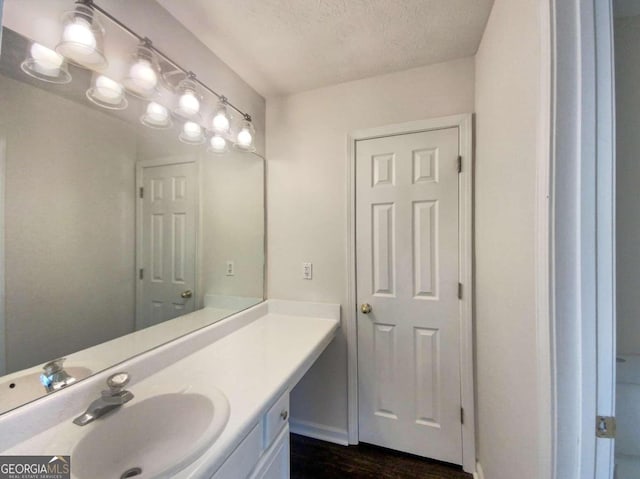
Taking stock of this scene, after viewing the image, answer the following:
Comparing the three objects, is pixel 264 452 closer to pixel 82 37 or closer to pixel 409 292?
pixel 409 292

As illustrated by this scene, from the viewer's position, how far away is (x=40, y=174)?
2.60ft

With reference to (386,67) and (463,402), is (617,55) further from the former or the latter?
(463,402)

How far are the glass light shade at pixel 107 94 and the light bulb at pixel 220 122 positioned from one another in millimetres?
464

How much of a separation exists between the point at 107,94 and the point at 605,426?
1809mm

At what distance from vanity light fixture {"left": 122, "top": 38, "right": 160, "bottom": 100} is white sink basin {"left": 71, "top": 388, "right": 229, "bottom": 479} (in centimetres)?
116

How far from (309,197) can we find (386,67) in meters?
0.92

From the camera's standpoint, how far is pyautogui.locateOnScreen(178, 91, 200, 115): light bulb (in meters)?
1.22

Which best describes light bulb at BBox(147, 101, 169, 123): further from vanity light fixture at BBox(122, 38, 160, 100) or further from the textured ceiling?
the textured ceiling

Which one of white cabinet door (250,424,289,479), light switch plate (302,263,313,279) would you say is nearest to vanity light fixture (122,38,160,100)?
light switch plate (302,263,313,279)

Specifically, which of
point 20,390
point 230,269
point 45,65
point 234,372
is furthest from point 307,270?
point 45,65

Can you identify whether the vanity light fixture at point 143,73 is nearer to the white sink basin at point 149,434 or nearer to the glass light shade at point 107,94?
the glass light shade at point 107,94

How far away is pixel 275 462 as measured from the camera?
0.94 metres

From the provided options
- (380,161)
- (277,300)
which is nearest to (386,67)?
(380,161)

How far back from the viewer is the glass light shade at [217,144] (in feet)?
4.76
